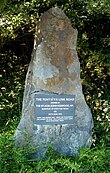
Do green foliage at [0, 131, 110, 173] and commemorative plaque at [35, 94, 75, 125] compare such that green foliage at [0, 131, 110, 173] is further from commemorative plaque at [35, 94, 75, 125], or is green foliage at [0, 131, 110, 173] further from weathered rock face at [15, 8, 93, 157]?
commemorative plaque at [35, 94, 75, 125]

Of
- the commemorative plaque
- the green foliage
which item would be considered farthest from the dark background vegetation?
the commemorative plaque

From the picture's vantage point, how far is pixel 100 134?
15.8 ft

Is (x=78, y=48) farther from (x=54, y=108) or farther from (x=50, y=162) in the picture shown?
(x=50, y=162)

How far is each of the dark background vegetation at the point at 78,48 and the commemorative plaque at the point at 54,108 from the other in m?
0.38

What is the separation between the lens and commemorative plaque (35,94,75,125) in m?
3.99

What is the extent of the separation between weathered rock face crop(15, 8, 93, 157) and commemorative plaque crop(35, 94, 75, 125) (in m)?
0.04

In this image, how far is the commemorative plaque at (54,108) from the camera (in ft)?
13.1

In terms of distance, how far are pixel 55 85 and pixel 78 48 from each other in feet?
9.23

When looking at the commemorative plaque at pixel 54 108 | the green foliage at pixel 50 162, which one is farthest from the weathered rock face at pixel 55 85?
the green foliage at pixel 50 162

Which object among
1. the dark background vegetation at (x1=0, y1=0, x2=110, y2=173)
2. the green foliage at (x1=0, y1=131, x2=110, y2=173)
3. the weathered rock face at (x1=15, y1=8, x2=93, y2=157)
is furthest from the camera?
the dark background vegetation at (x1=0, y1=0, x2=110, y2=173)

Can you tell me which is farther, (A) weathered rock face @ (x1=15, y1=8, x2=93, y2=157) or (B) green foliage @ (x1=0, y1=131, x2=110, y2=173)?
(A) weathered rock face @ (x1=15, y1=8, x2=93, y2=157)

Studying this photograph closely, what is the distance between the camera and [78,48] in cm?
672

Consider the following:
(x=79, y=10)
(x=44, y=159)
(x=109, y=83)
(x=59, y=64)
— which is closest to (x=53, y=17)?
(x=59, y=64)

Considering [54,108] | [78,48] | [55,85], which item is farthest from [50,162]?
[78,48]
